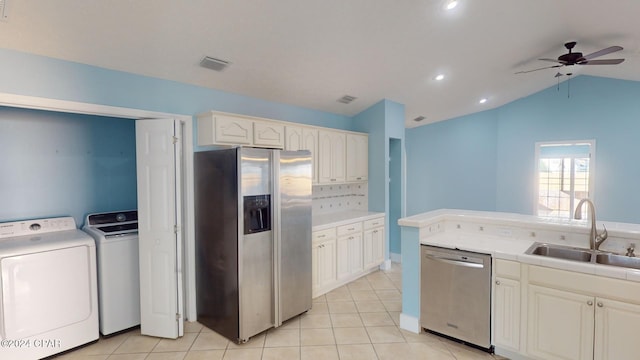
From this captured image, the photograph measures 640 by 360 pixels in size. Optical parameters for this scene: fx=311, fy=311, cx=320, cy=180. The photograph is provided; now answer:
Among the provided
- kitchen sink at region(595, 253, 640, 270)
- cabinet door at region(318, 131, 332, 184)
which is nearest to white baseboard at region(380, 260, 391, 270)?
cabinet door at region(318, 131, 332, 184)

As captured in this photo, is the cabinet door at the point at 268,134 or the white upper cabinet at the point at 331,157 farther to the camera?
the white upper cabinet at the point at 331,157

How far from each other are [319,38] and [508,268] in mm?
2535

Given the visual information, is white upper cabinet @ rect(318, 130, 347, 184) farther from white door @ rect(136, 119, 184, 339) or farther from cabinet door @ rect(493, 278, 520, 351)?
cabinet door @ rect(493, 278, 520, 351)

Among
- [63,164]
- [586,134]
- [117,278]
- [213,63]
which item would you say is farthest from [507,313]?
[586,134]

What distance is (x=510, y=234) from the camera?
300 centimetres

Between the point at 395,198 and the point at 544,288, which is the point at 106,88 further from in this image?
the point at 395,198

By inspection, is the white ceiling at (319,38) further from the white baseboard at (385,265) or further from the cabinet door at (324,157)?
the white baseboard at (385,265)

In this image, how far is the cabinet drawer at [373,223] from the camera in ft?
14.7

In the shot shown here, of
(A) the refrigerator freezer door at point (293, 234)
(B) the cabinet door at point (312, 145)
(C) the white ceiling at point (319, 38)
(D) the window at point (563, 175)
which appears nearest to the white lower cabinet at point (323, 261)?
(A) the refrigerator freezer door at point (293, 234)

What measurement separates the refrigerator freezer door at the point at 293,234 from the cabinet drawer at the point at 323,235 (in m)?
0.37

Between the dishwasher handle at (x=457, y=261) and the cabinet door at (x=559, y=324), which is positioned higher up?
the dishwasher handle at (x=457, y=261)

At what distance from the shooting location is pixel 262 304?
2.95 m

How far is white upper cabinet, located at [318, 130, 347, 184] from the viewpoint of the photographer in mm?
4281

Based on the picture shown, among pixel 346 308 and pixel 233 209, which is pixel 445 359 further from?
pixel 233 209
